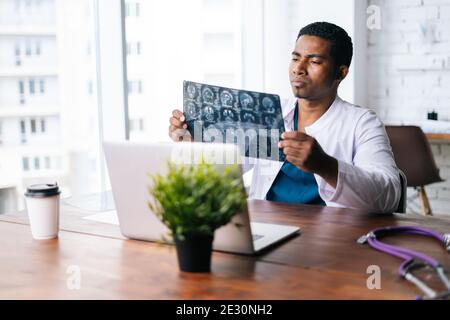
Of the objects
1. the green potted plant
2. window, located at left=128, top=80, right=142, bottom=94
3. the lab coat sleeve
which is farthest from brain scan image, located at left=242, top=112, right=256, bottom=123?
window, located at left=128, top=80, right=142, bottom=94

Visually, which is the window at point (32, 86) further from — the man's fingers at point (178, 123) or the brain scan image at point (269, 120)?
the brain scan image at point (269, 120)

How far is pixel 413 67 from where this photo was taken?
372 centimetres

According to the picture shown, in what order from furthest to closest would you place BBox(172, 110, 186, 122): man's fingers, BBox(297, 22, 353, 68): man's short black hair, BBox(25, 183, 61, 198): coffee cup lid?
BBox(297, 22, 353, 68): man's short black hair → BBox(172, 110, 186, 122): man's fingers → BBox(25, 183, 61, 198): coffee cup lid

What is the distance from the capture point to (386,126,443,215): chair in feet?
10.3

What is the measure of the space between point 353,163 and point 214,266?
32.0 inches

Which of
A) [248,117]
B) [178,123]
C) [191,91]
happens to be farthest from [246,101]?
[178,123]

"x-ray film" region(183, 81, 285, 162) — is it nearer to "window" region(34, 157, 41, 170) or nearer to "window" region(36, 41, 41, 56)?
"window" region(36, 41, 41, 56)

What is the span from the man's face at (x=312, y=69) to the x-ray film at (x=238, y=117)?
0.34 metres

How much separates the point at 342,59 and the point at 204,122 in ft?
1.87

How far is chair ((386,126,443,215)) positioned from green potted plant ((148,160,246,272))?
2.41 meters

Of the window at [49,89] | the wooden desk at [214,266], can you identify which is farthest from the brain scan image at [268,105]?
the window at [49,89]

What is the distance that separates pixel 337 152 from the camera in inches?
68.7

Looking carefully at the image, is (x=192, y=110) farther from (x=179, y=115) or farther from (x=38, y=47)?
(x=38, y=47)

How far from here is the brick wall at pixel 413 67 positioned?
11.9 ft
